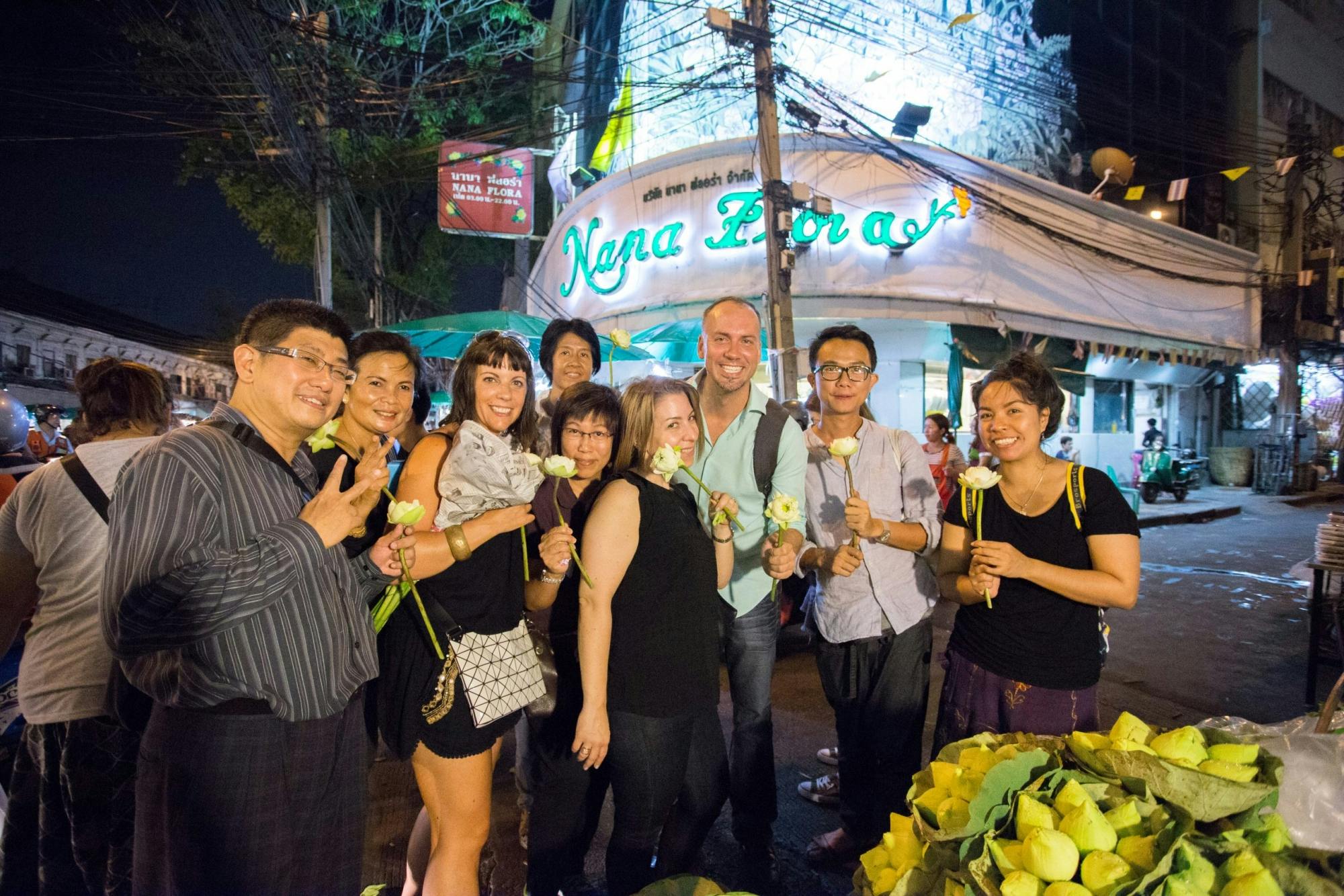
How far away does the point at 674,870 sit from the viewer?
244 centimetres

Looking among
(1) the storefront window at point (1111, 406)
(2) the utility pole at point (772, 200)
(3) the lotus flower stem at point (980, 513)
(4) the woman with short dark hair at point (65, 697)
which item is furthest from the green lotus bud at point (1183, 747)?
(1) the storefront window at point (1111, 406)

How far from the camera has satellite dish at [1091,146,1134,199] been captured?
13805 mm

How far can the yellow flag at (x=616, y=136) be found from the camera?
567 inches

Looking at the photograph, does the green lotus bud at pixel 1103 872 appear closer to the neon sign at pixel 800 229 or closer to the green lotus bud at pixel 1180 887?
the green lotus bud at pixel 1180 887

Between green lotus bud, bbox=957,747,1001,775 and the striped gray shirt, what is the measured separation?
161cm

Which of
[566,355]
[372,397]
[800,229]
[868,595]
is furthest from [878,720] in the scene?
[800,229]

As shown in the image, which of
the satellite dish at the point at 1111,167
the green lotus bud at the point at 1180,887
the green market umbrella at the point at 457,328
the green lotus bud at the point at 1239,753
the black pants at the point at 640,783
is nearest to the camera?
the green lotus bud at the point at 1180,887

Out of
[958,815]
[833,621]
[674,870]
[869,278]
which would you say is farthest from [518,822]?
[869,278]

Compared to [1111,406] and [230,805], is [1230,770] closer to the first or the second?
[230,805]

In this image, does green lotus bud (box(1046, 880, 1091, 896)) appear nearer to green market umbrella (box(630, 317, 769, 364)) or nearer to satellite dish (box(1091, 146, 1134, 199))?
green market umbrella (box(630, 317, 769, 364))

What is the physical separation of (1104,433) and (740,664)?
1588cm

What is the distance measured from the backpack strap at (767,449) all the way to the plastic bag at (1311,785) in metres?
1.67

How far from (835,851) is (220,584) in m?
2.69

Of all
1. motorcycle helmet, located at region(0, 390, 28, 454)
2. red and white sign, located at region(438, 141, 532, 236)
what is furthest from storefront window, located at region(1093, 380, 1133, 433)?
motorcycle helmet, located at region(0, 390, 28, 454)
